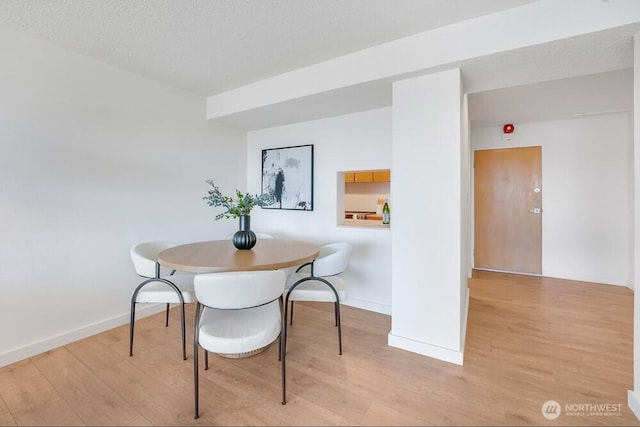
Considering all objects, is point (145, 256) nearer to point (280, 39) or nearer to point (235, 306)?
point (235, 306)

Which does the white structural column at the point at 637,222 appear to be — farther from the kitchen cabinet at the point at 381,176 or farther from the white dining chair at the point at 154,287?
the kitchen cabinet at the point at 381,176

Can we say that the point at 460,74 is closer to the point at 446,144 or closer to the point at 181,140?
the point at 446,144

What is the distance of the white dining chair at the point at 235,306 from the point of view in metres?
1.38

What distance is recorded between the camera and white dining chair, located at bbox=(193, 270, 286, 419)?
1.38 meters

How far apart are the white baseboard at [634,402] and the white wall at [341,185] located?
5.42 feet

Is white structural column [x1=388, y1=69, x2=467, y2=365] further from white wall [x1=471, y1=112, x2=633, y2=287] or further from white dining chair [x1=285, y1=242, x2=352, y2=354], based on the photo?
white wall [x1=471, y1=112, x2=633, y2=287]

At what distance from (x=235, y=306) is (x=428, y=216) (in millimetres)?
1495

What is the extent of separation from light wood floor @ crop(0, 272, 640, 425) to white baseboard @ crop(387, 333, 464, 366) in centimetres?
5

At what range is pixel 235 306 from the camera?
143 cm

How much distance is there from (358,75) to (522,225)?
12.2ft

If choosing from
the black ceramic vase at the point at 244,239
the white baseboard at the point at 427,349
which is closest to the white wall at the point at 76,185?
Answer: the black ceramic vase at the point at 244,239

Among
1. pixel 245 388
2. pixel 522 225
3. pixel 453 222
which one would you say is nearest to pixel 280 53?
pixel 453 222

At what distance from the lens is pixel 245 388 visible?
171 cm

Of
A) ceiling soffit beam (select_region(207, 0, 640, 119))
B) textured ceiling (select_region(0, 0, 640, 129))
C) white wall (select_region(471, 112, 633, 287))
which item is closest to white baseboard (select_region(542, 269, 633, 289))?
white wall (select_region(471, 112, 633, 287))
